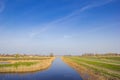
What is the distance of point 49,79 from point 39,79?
1608 mm

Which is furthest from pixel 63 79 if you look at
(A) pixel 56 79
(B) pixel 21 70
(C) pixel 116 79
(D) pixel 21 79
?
(B) pixel 21 70

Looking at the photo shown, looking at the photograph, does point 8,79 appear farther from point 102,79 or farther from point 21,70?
point 102,79

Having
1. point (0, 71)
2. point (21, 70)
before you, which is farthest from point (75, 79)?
point (0, 71)

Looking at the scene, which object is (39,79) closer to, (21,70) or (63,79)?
(63,79)

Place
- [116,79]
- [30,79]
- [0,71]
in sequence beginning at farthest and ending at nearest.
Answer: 1. [0,71]
2. [30,79]
3. [116,79]

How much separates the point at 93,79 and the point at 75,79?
4393mm

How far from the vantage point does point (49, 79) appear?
27.7 m

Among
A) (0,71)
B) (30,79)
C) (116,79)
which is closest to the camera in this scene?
(116,79)

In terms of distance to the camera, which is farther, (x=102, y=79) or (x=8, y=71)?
(x=8, y=71)

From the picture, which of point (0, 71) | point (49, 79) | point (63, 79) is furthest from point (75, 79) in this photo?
point (0, 71)

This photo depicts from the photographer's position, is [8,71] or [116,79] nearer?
[116,79]

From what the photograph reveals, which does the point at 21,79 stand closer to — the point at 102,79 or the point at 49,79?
the point at 49,79

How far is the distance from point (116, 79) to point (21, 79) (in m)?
14.2

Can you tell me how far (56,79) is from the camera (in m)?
27.7
